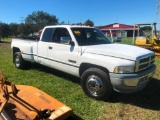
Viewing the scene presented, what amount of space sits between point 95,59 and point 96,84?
608mm

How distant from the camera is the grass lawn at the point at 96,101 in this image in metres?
4.38

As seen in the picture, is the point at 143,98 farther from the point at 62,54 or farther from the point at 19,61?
the point at 19,61

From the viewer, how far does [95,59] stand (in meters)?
4.99

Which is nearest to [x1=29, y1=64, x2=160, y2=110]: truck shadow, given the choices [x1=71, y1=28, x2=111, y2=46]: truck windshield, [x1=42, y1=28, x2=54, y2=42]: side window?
[x1=71, y1=28, x2=111, y2=46]: truck windshield

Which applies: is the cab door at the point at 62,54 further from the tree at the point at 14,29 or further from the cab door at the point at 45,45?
the tree at the point at 14,29

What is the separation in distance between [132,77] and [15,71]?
4.87 m

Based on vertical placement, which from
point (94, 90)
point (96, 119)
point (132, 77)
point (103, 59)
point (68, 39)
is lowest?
point (96, 119)

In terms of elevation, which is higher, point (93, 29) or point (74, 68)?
point (93, 29)

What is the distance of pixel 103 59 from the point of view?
4832 millimetres

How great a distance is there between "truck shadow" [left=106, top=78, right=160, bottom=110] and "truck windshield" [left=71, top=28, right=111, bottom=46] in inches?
65.3

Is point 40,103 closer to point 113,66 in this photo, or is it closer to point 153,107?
point 113,66

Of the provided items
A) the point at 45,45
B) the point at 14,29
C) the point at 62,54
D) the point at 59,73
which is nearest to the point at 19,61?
the point at 59,73

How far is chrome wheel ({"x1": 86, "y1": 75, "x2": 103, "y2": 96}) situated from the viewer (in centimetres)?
494

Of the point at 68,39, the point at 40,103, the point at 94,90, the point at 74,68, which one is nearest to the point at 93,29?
Answer: the point at 68,39
